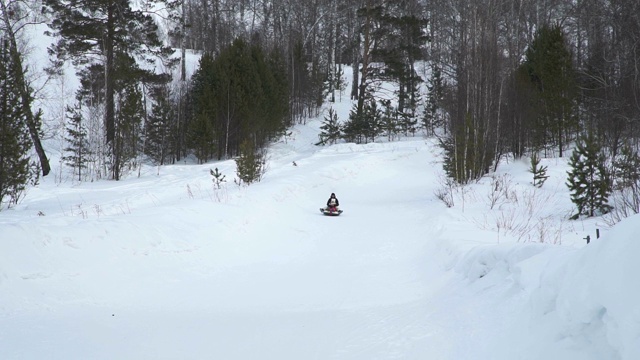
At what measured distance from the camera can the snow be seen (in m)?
2.66

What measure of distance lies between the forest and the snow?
423 centimetres

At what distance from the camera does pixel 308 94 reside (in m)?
40.6

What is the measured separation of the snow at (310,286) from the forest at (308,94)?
13.9 ft

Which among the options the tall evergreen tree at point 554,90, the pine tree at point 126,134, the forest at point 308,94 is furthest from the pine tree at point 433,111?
the pine tree at point 126,134

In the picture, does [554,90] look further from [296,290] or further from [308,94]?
[296,290]

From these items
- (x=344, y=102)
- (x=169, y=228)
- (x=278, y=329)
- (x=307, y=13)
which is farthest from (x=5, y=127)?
(x=307, y=13)

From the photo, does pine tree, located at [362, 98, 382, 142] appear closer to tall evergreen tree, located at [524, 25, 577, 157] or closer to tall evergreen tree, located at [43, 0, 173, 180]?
tall evergreen tree, located at [524, 25, 577, 157]

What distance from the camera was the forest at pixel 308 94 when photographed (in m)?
13.1

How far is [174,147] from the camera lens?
27250 millimetres

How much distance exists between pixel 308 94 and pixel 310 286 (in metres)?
35.9

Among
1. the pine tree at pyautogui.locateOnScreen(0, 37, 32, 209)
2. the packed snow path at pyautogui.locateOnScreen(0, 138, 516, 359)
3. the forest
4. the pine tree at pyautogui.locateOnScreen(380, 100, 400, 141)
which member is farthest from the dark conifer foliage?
the packed snow path at pyautogui.locateOnScreen(0, 138, 516, 359)

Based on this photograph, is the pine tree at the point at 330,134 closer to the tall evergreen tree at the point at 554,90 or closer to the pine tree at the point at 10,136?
the tall evergreen tree at the point at 554,90

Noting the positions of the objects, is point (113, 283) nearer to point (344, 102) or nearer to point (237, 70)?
point (237, 70)

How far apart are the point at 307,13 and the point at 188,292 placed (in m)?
45.6
